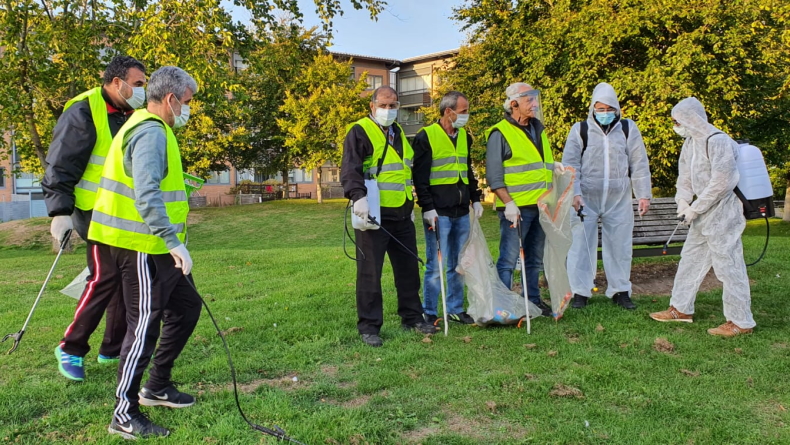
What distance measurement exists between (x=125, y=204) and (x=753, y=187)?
16.1ft

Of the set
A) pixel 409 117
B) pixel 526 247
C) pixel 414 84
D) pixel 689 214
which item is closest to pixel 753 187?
pixel 689 214

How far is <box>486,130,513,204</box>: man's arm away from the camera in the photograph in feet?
17.2

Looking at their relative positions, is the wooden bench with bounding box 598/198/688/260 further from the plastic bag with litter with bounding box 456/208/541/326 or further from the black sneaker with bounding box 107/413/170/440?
the black sneaker with bounding box 107/413/170/440

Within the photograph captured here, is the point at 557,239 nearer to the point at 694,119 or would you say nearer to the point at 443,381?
the point at 694,119

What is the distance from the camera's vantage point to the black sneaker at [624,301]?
5.72m

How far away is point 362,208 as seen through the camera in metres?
4.49

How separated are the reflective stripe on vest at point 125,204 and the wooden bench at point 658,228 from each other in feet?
17.2

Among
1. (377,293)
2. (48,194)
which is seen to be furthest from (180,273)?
(377,293)

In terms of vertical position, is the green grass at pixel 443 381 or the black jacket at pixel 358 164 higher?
the black jacket at pixel 358 164

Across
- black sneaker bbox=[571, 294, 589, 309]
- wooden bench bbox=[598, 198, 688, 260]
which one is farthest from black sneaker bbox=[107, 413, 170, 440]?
wooden bench bbox=[598, 198, 688, 260]

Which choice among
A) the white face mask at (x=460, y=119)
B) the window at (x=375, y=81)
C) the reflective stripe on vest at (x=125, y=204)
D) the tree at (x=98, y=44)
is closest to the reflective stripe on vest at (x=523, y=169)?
the white face mask at (x=460, y=119)

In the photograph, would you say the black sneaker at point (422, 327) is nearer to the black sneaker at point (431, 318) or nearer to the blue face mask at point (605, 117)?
the black sneaker at point (431, 318)

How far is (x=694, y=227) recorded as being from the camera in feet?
16.9

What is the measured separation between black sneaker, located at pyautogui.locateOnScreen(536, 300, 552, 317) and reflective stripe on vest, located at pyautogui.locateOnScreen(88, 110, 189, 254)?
370cm
